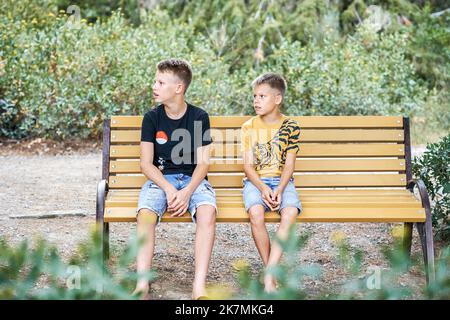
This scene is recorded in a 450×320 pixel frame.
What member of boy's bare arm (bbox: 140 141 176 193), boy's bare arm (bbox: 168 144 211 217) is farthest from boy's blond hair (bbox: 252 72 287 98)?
boy's bare arm (bbox: 140 141 176 193)

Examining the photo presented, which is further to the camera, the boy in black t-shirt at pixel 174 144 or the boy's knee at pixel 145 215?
the boy in black t-shirt at pixel 174 144

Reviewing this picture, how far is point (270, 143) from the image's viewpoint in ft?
12.4

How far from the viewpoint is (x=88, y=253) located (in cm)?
121

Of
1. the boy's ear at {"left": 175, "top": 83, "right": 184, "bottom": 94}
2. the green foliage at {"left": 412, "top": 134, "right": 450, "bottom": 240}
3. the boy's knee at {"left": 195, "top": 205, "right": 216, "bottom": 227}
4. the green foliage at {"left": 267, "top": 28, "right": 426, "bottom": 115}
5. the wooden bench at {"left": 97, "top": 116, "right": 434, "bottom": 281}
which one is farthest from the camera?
the green foliage at {"left": 267, "top": 28, "right": 426, "bottom": 115}

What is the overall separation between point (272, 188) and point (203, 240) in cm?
58

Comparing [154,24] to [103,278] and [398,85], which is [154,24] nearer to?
[398,85]

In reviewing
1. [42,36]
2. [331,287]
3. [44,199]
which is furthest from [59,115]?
[331,287]

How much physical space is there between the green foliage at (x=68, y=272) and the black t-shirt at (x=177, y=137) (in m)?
2.38

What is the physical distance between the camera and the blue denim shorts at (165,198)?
3.35 m

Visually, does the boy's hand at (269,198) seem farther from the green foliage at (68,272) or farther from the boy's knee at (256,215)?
the green foliage at (68,272)

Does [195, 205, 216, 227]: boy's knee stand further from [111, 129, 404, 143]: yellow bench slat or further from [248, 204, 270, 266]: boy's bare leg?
[111, 129, 404, 143]: yellow bench slat

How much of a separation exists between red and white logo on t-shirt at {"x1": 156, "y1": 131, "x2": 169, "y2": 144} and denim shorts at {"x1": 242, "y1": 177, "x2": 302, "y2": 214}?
49 centimetres

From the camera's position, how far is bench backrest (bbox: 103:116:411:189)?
3975 mm

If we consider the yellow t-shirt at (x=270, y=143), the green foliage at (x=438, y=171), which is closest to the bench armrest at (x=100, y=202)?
the yellow t-shirt at (x=270, y=143)
